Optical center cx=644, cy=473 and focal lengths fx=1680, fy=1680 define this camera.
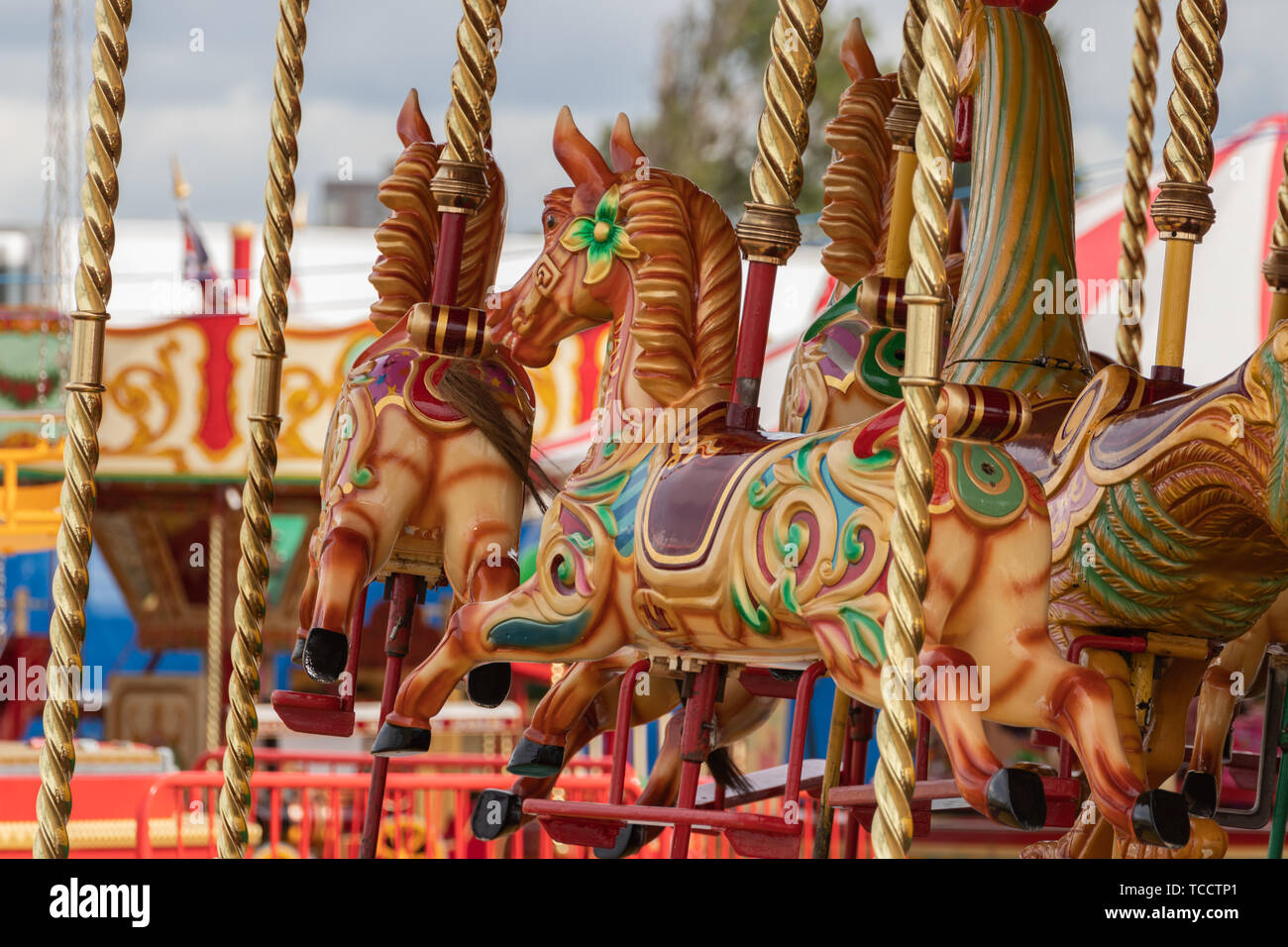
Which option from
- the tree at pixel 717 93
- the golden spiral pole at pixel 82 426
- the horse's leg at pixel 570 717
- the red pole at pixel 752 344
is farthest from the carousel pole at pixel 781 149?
the tree at pixel 717 93

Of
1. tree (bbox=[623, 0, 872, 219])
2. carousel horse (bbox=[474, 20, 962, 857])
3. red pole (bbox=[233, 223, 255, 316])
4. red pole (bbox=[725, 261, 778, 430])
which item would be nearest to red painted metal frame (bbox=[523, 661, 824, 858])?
carousel horse (bbox=[474, 20, 962, 857])

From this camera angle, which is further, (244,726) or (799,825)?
(244,726)

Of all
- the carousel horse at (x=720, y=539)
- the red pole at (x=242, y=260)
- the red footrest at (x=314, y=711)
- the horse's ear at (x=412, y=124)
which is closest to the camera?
the carousel horse at (x=720, y=539)

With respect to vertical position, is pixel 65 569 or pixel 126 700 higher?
pixel 65 569

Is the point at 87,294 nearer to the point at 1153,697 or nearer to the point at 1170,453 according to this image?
the point at 1170,453

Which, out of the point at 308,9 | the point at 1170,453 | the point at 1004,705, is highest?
the point at 308,9

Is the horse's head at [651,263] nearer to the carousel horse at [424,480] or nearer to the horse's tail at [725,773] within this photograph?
the carousel horse at [424,480]

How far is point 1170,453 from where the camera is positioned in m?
2.89

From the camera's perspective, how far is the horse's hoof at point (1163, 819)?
2.25m

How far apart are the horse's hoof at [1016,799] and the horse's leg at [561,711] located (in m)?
0.87

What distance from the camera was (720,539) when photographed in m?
2.65

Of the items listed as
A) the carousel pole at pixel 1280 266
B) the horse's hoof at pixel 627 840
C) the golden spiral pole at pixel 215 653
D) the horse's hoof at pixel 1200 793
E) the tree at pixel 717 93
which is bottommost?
the golden spiral pole at pixel 215 653
